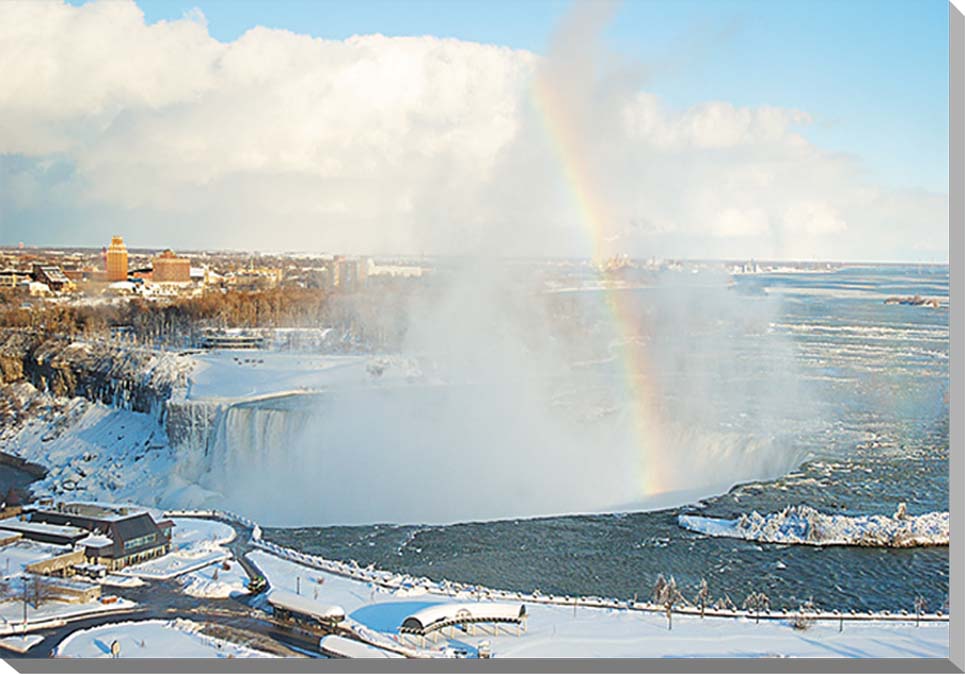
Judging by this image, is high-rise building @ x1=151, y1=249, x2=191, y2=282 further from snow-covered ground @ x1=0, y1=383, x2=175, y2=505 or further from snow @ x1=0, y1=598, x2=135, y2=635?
snow @ x1=0, y1=598, x2=135, y2=635

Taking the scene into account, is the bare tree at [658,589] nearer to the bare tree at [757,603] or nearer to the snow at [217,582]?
the bare tree at [757,603]

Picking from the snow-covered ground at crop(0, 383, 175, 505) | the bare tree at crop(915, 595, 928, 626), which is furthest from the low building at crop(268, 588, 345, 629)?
the snow-covered ground at crop(0, 383, 175, 505)

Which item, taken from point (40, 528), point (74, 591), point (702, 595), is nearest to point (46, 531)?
point (40, 528)

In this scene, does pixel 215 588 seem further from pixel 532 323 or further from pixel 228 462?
pixel 532 323

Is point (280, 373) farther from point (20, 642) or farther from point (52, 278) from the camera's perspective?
point (52, 278)

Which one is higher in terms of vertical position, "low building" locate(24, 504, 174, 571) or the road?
"low building" locate(24, 504, 174, 571)

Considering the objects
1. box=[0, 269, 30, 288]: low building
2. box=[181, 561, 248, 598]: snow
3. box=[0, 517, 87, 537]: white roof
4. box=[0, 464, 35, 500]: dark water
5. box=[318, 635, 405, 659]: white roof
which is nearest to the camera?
box=[318, 635, 405, 659]: white roof
